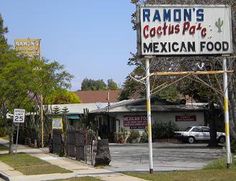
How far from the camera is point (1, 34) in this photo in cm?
6669

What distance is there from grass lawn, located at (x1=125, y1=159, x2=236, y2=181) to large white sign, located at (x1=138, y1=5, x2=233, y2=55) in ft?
13.1

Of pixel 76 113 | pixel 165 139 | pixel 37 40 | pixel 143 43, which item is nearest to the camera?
pixel 143 43

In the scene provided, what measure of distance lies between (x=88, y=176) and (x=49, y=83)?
841 inches

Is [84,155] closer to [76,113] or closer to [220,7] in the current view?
[220,7]

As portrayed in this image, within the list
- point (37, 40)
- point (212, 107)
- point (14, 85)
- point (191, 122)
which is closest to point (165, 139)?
point (191, 122)

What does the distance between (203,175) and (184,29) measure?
16.2 ft

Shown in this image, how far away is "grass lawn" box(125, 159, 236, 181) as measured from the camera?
1599 centimetres

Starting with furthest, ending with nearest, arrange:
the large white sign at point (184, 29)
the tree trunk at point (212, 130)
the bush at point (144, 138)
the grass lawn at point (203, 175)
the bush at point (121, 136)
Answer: the bush at point (144, 138) < the bush at point (121, 136) < the tree trunk at point (212, 130) < the large white sign at point (184, 29) < the grass lawn at point (203, 175)

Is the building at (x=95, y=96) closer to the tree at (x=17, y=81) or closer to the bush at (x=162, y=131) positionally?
the bush at (x=162, y=131)

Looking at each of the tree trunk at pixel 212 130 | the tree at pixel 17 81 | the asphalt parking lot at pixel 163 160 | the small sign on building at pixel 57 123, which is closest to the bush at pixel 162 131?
the tree trunk at pixel 212 130

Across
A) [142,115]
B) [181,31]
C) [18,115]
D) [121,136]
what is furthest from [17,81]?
[142,115]

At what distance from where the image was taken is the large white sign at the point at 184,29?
18.1 meters

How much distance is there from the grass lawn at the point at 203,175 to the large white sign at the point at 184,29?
3.99 meters

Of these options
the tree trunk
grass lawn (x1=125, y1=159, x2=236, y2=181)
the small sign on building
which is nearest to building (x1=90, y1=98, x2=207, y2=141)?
the tree trunk
